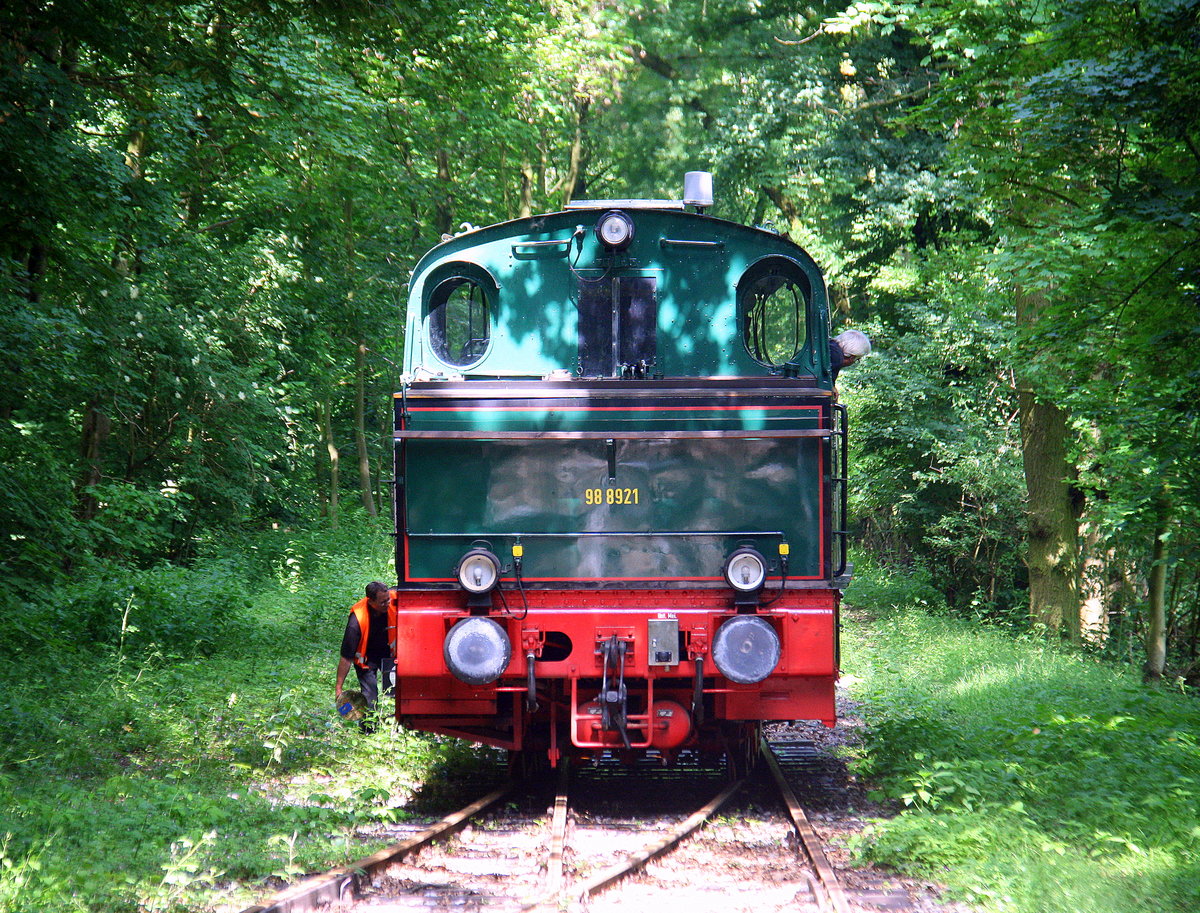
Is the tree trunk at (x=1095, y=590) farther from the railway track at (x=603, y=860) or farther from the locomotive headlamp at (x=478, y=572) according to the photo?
the locomotive headlamp at (x=478, y=572)

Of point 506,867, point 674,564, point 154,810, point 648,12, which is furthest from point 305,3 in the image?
point 648,12

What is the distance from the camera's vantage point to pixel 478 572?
6520 millimetres

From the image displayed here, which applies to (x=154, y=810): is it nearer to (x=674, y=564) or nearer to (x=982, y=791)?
(x=674, y=564)

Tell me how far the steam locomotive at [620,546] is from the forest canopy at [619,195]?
187 cm

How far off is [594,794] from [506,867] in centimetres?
186

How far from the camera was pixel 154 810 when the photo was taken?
19.0ft

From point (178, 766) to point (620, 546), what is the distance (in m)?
3.12

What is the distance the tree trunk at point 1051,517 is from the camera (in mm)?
13547

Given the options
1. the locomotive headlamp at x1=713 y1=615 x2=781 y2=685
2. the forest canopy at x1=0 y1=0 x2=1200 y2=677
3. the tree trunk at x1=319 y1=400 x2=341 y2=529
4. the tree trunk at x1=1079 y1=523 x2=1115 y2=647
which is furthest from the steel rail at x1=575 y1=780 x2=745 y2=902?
the tree trunk at x1=319 y1=400 x2=341 y2=529

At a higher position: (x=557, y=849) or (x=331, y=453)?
(x=331, y=453)

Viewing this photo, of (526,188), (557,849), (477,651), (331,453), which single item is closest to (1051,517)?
(477,651)

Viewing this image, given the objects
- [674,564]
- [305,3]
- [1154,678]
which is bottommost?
[1154,678]

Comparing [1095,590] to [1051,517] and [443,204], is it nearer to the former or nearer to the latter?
[1051,517]

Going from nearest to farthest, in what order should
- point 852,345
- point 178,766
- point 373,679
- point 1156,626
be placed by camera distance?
1. point 178,766
2. point 852,345
3. point 373,679
4. point 1156,626
